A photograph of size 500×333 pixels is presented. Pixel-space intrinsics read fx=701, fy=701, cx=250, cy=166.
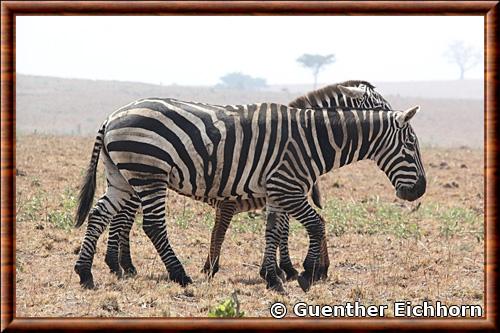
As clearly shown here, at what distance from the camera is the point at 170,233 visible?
37.3ft

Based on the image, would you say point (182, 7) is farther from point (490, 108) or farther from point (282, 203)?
point (490, 108)

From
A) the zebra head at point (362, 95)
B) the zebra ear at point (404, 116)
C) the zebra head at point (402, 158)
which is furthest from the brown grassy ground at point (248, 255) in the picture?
the zebra head at point (362, 95)

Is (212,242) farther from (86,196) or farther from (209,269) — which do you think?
(86,196)

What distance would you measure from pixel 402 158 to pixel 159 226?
323 centimetres

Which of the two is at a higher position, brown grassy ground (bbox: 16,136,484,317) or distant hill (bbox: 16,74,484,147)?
distant hill (bbox: 16,74,484,147)

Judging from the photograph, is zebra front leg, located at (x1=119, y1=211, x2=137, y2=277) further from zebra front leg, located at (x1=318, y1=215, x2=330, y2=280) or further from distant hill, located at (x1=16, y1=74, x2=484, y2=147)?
distant hill, located at (x1=16, y1=74, x2=484, y2=147)

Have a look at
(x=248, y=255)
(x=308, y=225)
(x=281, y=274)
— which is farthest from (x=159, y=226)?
(x=248, y=255)

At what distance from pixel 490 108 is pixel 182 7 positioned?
10.9ft

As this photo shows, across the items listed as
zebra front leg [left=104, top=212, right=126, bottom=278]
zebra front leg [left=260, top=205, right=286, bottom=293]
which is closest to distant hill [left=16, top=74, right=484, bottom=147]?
zebra front leg [left=104, top=212, right=126, bottom=278]

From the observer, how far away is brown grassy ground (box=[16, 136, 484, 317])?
797 cm

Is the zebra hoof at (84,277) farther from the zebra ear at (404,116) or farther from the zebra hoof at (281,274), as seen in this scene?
the zebra ear at (404,116)

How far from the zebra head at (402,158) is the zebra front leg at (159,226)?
112 inches

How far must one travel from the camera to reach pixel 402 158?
9.05 meters

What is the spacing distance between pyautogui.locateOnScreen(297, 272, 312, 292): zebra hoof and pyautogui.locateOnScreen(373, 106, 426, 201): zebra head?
5.46ft
